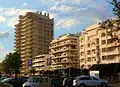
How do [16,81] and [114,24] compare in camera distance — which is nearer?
[114,24]

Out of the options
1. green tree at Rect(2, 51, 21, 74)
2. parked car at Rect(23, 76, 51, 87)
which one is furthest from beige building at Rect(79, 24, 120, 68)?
parked car at Rect(23, 76, 51, 87)

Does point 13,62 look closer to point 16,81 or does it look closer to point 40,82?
point 16,81

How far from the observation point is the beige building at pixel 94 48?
111 meters

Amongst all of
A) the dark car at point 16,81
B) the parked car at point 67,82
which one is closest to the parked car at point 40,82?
the dark car at point 16,81

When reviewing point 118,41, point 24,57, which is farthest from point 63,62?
point 118,41

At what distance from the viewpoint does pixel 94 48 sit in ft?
424

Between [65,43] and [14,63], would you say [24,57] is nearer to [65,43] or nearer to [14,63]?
[65,43]

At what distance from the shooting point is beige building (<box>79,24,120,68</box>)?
365 ft

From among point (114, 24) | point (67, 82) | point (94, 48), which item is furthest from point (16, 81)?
point (94, 48)

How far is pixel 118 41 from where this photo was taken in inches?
445

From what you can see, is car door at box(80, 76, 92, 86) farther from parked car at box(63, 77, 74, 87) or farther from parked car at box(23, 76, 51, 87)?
parked car at box(23, 76, 51, 87)

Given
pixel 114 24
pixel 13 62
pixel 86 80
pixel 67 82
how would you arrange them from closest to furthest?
pixel 114 24 < pixel 86 80 < pixel 67 82 < pixel 13 62

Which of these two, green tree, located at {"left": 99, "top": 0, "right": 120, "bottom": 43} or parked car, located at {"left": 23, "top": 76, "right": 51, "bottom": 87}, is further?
parked car, located at {"left": 23, "top": 76, "right": 51, "bottom": 87}

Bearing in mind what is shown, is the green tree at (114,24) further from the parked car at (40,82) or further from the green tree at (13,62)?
the green tree at (13,62)
